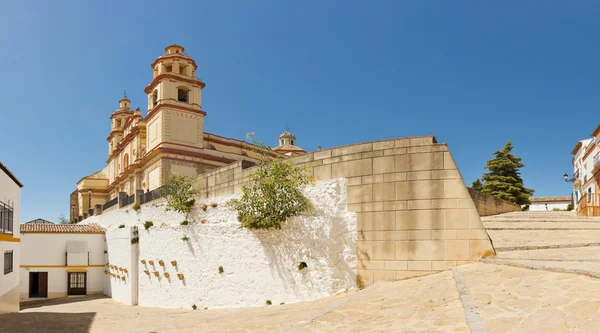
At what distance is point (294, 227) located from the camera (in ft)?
35.8

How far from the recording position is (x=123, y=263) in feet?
65.4

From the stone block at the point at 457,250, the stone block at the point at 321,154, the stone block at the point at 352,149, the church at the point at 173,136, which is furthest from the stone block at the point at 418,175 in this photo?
the church at the point at 173,136

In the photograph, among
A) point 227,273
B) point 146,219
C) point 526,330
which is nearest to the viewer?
point 526,330

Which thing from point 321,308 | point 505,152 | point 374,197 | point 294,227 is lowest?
point 321,308

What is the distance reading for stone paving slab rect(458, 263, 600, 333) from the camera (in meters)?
4.95

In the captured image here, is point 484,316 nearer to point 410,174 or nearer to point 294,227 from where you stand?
point 410,174

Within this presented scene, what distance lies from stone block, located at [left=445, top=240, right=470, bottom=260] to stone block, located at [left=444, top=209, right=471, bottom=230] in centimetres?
29

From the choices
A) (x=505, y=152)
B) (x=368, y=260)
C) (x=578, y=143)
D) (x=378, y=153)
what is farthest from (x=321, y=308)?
(x=578, y=143)

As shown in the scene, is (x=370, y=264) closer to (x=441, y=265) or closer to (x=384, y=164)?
(x=441, y=265)

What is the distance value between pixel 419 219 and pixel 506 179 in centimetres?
2875

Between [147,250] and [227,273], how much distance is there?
626 cm

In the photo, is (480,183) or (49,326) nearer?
(49,326)

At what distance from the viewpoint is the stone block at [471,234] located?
8.78 meters

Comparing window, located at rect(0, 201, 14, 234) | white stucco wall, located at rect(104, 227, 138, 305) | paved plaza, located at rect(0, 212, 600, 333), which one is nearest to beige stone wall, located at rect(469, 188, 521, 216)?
paved plaza, located at rect(0, 212, 600, 333)
